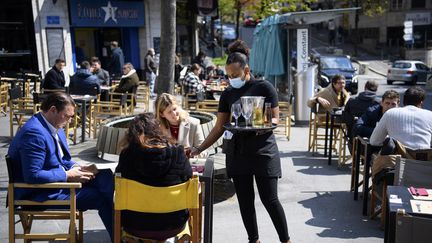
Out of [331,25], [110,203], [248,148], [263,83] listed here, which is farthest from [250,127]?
[331,25]

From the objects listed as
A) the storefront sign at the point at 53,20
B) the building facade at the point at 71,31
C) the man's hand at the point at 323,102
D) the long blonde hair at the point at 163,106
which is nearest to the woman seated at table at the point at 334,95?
the man's hand at the point at 323,102

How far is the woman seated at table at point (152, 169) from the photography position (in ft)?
12.1

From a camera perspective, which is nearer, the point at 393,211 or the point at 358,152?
the point at 393,211

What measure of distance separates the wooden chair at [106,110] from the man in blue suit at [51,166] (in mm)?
5876

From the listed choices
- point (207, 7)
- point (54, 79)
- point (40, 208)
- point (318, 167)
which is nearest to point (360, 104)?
point (318, 167)

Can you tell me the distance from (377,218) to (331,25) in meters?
49.8

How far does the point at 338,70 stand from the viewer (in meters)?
24.3

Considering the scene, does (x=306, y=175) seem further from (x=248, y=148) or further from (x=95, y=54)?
(x=95, y=54)

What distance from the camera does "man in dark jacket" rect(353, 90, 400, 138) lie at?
645 cm

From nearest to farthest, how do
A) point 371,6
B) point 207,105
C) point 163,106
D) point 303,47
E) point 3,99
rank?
point 163,106, point 207,105, point 3,99, point 303,47, point 371,6

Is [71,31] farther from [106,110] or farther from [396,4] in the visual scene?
[396,4]

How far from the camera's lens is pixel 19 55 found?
17.9m

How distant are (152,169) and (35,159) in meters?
0.98

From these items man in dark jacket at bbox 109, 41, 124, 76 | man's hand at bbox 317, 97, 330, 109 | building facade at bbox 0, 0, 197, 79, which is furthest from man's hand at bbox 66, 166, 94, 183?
building facade at bbox 0, 0, 197, 79
